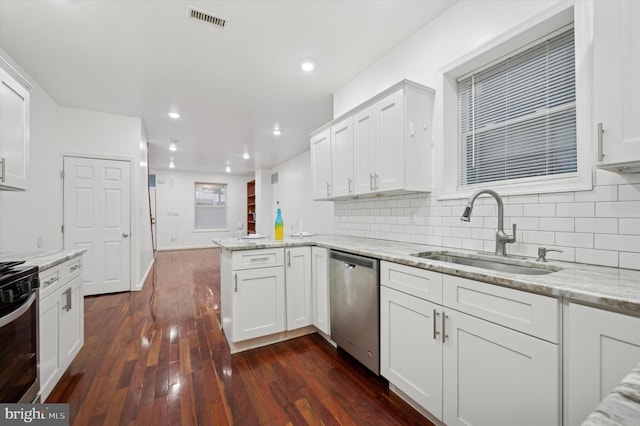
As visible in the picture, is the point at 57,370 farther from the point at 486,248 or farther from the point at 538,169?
the point at 538,169

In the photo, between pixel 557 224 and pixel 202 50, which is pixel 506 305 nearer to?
pixel 557 224

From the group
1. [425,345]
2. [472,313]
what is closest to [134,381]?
[425,345]

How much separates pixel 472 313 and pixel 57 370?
2.61 metres

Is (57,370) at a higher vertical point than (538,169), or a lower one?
lower

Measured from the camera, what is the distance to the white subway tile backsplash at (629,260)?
4.09ft

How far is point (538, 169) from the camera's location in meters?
1.73

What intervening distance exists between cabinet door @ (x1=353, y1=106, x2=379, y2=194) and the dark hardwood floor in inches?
59.6

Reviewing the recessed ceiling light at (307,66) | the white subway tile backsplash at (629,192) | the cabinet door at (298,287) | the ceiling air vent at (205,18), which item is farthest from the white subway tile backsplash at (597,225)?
the ceiling air vent at (205,18)

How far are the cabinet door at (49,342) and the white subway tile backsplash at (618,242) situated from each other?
3.08 m

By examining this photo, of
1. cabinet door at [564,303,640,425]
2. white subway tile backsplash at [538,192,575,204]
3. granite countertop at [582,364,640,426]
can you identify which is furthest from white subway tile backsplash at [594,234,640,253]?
granite countertop at [582,364,640,426]

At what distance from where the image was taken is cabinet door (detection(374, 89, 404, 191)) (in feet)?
7.00

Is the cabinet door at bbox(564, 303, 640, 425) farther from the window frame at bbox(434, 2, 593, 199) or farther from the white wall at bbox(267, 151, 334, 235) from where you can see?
the white wall at bbox(267, 151, 334, 235)

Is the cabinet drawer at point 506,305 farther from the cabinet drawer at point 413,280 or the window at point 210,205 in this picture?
the window at point 210,205

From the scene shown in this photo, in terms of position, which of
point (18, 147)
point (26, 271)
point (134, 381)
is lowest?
point (134, 381)
